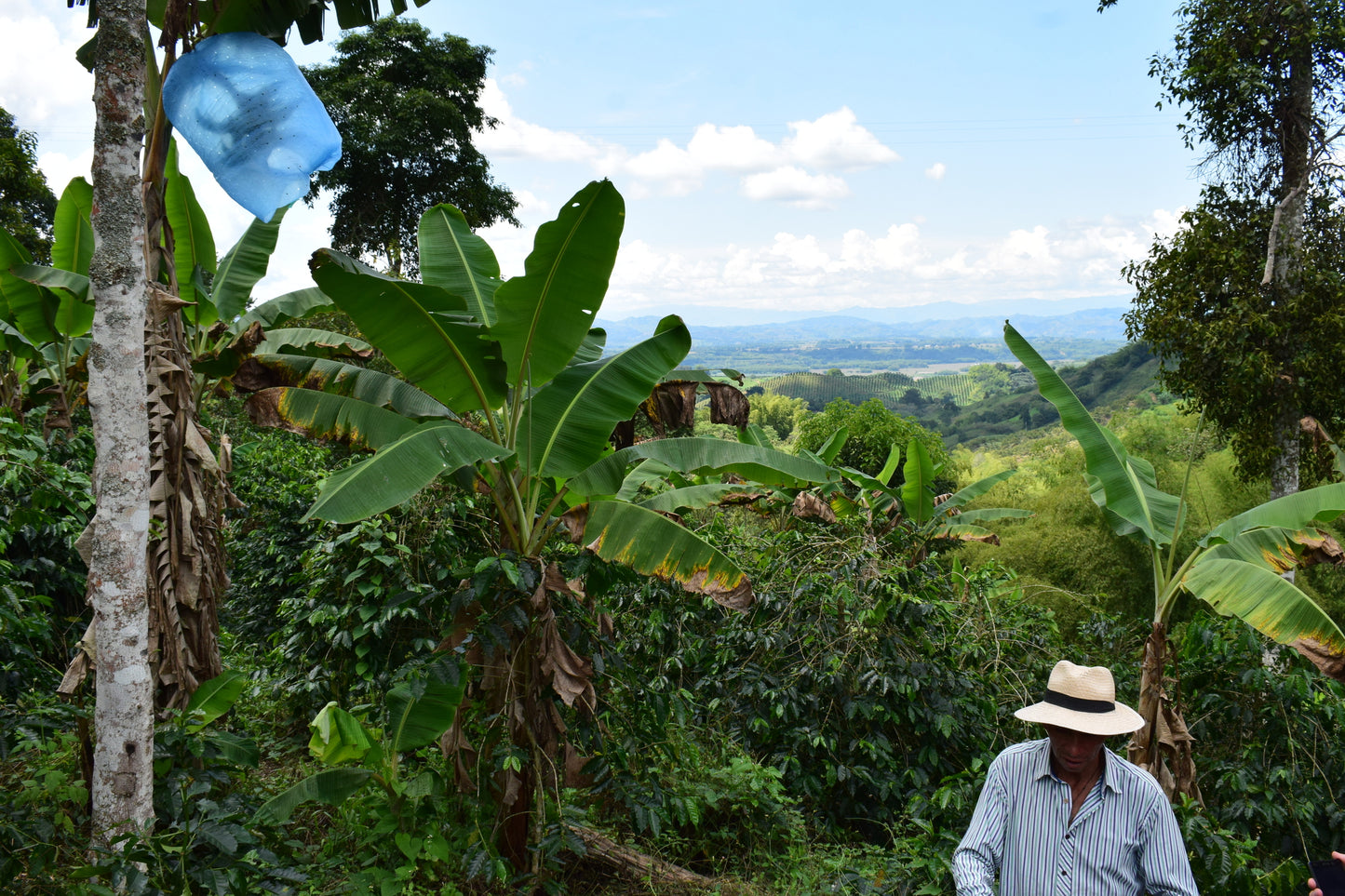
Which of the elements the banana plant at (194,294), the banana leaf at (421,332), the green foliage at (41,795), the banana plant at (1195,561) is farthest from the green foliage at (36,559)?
the banana plant at (1195,561)

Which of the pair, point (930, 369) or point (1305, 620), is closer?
point (1305, 620)

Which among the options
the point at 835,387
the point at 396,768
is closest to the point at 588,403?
the point at 396,768

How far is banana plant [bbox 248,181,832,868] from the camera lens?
3.60 m

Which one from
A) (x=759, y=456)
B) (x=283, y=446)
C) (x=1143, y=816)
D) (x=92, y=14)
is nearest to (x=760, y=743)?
(x=759, y=456)

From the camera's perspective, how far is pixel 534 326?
3746 millimetres

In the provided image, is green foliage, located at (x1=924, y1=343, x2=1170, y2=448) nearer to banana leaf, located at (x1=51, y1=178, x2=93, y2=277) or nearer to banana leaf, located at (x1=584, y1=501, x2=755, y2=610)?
banana leaf, located at (x1=584, y1=501, x2=755, y2=610)

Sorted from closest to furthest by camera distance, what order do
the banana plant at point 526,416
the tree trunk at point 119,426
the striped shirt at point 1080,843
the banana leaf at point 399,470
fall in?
the striped shirt at point 1080,843 < the tree trunk at point 119,426 < the banana leaf at point 399,470 < the banana plant at point 526,416

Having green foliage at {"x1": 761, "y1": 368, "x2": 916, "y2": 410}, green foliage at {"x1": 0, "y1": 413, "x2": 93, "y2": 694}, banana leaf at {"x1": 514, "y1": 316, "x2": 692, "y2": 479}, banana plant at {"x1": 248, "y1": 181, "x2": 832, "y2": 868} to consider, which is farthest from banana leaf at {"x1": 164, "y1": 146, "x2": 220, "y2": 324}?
green foliage at {"x1": 761, "y1": 368, "x2": 916, "y2": 410}

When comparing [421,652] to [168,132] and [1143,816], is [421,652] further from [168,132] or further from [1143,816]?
[1143,816]

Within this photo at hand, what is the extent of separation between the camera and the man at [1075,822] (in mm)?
2500

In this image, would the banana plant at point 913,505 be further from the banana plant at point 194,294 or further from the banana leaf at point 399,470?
the banana plant at point 194,294

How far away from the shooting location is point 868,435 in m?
20.5

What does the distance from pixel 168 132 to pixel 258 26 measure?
0.64 meters

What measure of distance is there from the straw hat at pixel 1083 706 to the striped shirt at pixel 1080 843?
12 cm
